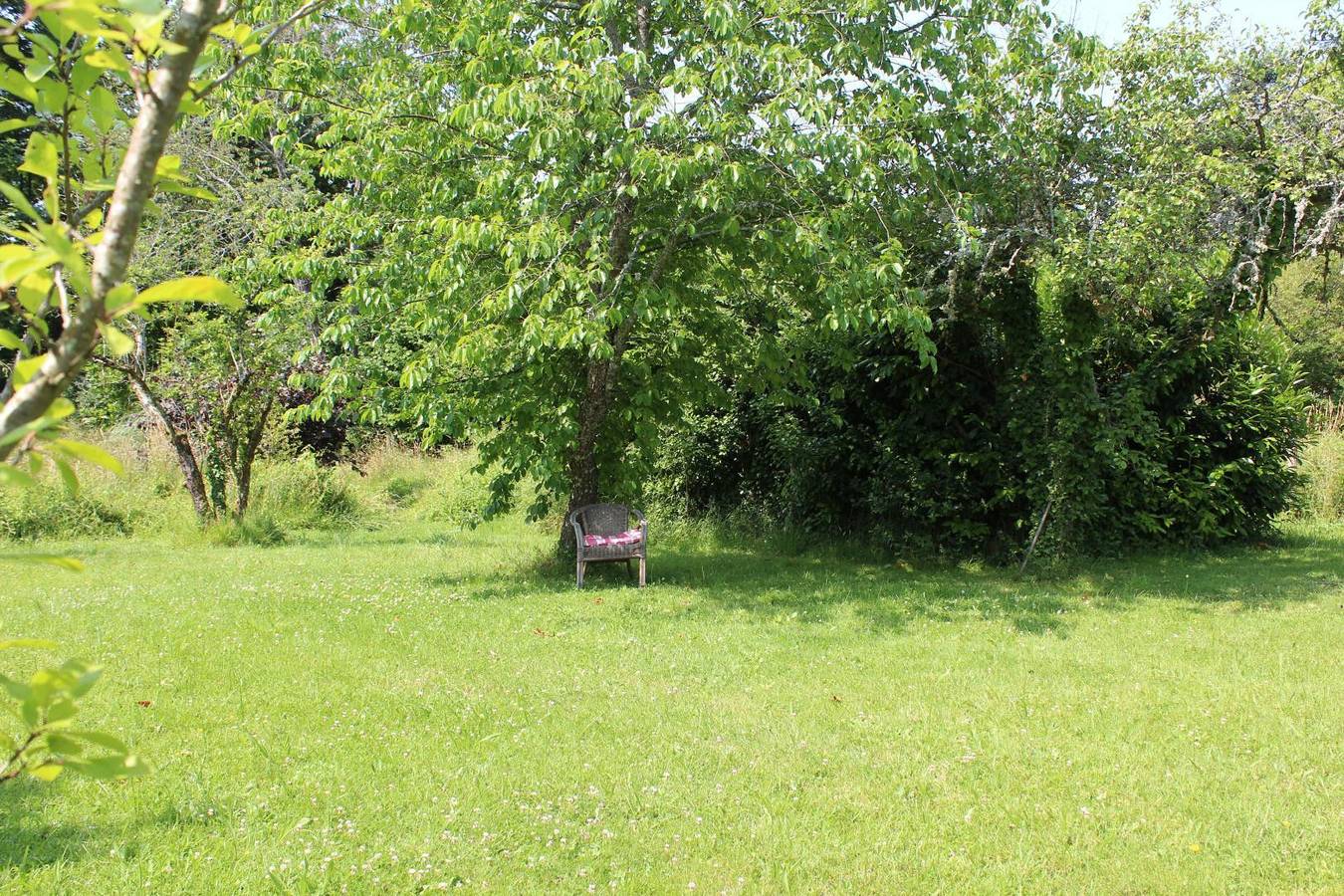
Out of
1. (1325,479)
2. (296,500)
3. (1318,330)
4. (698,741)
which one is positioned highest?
(1318,330)

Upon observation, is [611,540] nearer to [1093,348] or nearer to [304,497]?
[1093,348]

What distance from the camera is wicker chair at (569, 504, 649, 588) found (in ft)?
29.0

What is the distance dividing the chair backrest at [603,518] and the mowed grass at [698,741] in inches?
36.6

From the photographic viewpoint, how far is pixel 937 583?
903cm

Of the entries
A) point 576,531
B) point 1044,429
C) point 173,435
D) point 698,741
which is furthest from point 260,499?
point 698,741

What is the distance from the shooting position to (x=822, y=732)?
4945 millimetres

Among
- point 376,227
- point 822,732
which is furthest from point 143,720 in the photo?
point 376,227

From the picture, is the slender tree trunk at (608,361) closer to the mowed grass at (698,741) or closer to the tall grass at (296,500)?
the mowed grass at (698,741)

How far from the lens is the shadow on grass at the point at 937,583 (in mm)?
7844

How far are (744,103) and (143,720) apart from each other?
18.7 feet

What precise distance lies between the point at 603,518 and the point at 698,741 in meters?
4.65

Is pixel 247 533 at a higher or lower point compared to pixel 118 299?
lower

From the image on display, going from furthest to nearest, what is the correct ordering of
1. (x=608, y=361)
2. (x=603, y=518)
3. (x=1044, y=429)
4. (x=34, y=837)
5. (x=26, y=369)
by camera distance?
1. (x=603, y=518)
2. (x=1044, y=429)
3. (x=608, y=361)
4. (x=34, y=837)
5. (x=26, y=369)

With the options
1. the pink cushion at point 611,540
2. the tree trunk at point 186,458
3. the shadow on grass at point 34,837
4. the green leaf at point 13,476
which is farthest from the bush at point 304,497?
the green leaf at point 13,476
